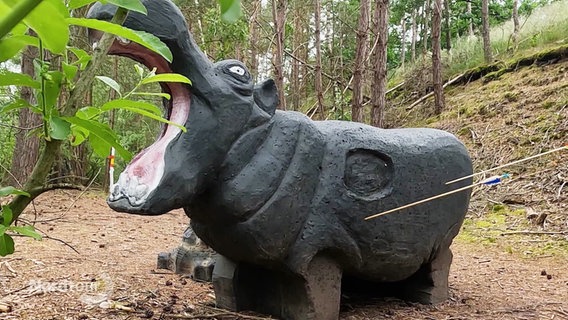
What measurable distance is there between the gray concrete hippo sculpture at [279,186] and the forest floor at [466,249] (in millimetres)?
272

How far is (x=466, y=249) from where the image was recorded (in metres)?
4.86

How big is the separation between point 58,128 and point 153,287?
8.12 feet

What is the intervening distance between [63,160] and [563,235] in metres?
7.04

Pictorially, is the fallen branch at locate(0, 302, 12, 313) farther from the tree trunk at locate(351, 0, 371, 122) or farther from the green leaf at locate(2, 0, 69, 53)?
the tree trunk at locate(351, 0, 371, 122)

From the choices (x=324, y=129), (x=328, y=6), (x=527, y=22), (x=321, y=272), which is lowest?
(x=321, y=272)

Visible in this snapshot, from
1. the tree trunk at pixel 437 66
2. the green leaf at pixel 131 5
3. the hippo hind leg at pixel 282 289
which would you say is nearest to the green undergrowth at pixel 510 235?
the hippo hind leg at pixel 282 289

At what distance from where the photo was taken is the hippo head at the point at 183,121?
2.04m

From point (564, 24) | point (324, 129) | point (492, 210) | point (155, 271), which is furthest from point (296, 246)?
point (564, 24)

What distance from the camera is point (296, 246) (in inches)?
93.4

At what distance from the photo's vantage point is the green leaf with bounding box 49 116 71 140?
0.67 metres

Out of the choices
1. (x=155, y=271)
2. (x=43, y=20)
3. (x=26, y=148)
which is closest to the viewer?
(x=43, y=20)

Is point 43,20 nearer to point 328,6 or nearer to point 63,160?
point 63,160

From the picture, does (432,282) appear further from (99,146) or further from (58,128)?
(58,128)

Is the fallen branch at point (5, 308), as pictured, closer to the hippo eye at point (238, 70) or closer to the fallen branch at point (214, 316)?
the fallen branch at point (214, 316)
